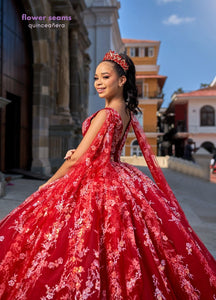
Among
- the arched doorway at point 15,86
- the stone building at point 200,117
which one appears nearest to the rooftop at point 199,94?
the stone building at point 200,117

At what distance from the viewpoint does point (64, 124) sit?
9.20 meters

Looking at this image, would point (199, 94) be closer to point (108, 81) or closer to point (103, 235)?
point (108, 81)

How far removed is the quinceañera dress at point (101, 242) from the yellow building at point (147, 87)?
89.7 feet

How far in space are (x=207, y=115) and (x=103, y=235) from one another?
31.1 meters

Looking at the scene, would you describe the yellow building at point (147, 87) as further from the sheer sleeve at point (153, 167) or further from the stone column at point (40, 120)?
the sheer sleeve at point (153, 167)

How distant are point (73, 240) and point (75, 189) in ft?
1.10

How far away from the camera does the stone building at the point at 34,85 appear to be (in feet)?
24.3

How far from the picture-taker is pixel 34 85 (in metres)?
8.34

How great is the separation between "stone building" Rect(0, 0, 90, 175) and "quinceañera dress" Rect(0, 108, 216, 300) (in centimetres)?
564

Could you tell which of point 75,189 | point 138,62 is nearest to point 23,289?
point 75,189

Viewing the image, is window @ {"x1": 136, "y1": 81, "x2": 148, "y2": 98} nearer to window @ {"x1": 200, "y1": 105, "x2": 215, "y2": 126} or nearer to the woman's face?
window @ {"x1": 200, "y1": 105, "x2": 215, "y2": 126}

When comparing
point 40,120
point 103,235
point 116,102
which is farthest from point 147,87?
point 103,235

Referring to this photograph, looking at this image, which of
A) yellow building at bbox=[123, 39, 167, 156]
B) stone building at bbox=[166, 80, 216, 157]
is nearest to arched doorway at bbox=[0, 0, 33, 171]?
yellow building at bbox=[123, 39, 167, 156]

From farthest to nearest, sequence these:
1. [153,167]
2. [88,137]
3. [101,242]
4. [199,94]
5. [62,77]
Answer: [199,94] → [62,77] → [153,167] → [88,137] → [101,242]
